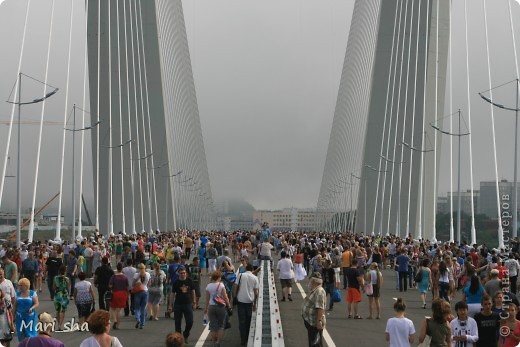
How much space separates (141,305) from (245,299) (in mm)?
3439

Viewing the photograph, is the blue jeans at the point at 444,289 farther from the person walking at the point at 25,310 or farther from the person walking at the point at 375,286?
the person walking at the point at 25,310

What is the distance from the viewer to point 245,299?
14758 mm

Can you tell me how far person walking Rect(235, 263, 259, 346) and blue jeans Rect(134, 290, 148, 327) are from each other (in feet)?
9.86

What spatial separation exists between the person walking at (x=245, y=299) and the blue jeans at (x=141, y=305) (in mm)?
3004

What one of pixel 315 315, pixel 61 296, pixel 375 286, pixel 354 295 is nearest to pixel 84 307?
pixel 61 296

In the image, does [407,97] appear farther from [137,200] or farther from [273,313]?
[273,313]

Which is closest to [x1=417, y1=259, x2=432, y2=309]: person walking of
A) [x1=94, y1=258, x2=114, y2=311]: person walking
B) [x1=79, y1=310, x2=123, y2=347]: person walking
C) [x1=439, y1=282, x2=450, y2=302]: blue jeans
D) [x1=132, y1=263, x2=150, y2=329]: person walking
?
[x1=439, y1=282, x2=450, y2=302]: blue jeans

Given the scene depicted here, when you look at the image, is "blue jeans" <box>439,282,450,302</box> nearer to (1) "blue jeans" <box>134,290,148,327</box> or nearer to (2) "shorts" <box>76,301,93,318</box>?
(1) "blue jeans" <box>134,290,148,327</box>

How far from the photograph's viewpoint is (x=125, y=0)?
216 feet

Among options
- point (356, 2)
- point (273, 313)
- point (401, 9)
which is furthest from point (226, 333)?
point (356, 2)

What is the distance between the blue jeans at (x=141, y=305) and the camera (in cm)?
1736

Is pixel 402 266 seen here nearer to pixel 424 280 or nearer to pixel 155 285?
pixel 424 280

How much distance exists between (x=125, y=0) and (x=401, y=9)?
21.4 m

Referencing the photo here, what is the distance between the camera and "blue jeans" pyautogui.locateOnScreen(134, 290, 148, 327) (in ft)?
57.0
